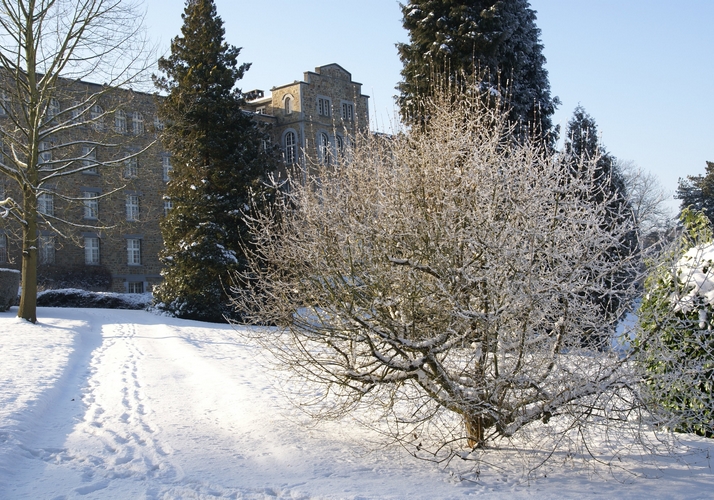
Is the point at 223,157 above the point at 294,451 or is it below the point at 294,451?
above

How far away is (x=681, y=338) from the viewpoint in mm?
6145

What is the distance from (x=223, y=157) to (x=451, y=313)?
16.4 meters

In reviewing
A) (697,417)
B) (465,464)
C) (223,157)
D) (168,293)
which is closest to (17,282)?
(168,293)

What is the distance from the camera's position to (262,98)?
3562cm

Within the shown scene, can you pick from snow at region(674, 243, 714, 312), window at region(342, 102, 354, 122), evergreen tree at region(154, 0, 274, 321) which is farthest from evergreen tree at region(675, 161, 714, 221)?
snow at region(674, 243, 714, 312)

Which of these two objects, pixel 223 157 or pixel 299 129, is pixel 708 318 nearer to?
pixel 223 157

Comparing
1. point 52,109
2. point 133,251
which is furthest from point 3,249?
point 52,109

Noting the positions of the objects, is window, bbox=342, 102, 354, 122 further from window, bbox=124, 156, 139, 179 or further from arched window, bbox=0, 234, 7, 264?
arched window, bbox=0, 234, 7, 264

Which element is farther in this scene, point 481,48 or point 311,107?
point 311,107

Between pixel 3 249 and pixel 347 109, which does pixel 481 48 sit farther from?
pixel 3 249

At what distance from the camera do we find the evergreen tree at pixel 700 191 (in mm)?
36106

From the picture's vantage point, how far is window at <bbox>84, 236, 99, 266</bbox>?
3114 cm

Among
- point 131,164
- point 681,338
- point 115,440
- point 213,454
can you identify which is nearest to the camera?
point 681,338

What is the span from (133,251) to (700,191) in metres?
31.2
